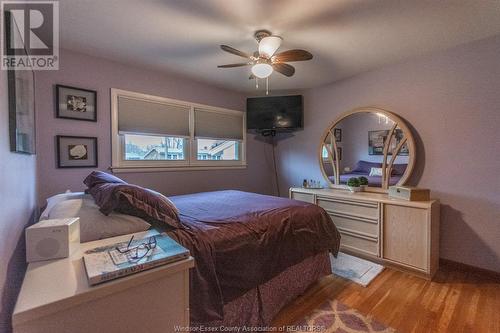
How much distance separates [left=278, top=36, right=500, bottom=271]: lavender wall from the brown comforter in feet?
4.54

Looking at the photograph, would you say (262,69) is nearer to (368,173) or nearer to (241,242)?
(241,242)

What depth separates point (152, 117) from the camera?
2922 mm

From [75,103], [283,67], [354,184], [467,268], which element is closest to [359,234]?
[354,184]

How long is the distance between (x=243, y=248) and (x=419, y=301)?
1595mm

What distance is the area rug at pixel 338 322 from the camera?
5.00ft

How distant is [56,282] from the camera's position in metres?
0.78

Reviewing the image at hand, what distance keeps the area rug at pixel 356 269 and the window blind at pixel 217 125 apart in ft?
7.83

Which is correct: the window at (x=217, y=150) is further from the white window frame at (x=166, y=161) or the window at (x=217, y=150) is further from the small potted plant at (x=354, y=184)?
the small potted plant at (x=354, y=184)

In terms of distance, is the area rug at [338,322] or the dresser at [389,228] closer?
the area rug at [338,322]

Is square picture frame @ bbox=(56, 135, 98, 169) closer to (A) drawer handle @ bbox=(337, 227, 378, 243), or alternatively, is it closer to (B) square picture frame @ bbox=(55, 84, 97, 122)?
(B) square picture frame @ bbox=(55, 84, 97, 122)

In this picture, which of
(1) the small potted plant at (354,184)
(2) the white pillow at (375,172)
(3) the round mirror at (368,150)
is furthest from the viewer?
(1) the small potted plant at (354,184)

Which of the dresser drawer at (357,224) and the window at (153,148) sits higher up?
the window at (153,148)

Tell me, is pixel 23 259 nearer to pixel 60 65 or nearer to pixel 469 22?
pixel 60 65

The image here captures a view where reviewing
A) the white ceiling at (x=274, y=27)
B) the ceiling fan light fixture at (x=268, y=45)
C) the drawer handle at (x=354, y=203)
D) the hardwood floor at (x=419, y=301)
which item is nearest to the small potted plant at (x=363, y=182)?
the drawer handle at (x=354, y=203)
